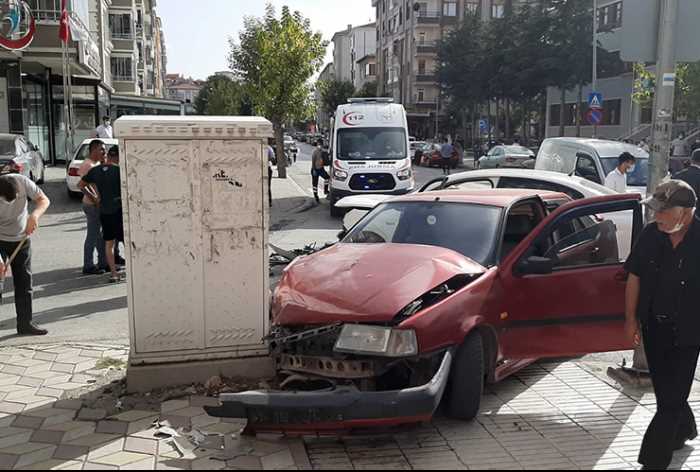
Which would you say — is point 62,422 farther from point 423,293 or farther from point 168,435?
point 423,293

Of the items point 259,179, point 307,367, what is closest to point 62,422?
point 307,367

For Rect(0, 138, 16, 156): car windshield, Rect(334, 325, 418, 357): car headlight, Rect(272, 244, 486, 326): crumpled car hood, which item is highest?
Rect(0, 138, 16, 156): car windshield

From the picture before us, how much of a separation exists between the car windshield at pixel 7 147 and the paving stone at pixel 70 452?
15628mm

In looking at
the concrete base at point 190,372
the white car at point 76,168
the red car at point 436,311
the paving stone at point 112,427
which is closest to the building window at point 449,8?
the white car at point 76,168

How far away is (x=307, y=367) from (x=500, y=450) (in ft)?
4.57

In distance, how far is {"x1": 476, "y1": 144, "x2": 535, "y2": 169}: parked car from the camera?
107 ft

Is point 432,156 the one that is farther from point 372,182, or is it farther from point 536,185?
point 536,185

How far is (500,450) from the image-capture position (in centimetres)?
451

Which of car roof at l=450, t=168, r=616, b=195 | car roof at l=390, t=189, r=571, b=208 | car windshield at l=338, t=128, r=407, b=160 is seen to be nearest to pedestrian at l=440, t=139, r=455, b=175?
car windshield at l=338, t=128, r=407, b=160

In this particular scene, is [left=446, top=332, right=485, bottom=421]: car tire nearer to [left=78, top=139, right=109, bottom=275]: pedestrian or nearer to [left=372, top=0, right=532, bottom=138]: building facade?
[left=78, top=139, right=109, bottom=275]: pedestrian

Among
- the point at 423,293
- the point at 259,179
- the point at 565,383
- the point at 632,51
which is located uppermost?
the point at 632,51

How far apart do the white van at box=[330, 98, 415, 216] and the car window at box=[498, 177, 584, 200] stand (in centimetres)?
810

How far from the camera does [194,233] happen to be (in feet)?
17.7

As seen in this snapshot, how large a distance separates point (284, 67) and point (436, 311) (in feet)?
73.3
